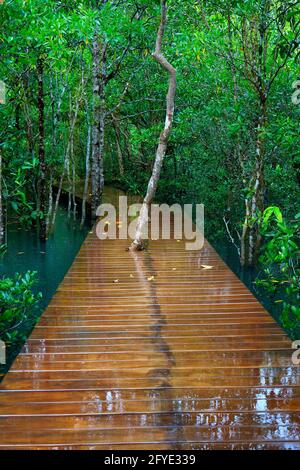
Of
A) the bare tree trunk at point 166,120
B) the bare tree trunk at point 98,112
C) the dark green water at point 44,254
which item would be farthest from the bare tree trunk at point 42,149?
the bare tree trunk at point 166,120

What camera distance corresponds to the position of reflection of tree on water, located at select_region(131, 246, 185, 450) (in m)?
2.19

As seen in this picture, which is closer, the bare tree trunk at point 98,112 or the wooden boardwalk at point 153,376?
the wooden boardwalk at point 153,376

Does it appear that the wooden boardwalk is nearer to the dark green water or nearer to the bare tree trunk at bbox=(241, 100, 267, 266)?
the bare tree trunk at bbox=(241, 100, 267, 266)

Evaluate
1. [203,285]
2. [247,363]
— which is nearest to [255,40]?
[203,285]

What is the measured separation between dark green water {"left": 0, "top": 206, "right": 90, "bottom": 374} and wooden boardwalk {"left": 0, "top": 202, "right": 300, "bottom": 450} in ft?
9.58

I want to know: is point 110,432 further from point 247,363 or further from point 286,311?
point 286,311

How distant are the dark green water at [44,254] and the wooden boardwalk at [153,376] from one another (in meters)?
2.92

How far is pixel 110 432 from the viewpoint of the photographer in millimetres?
2182

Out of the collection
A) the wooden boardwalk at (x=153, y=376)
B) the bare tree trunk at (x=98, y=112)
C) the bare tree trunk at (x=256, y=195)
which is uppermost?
the bare tree trunk at (x=98, y=112)

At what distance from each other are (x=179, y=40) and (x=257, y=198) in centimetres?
275

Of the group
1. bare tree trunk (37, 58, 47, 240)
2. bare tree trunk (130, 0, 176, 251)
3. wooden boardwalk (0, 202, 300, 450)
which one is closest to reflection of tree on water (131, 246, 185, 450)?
wooden boardwalk (0, 202, 300, 450)

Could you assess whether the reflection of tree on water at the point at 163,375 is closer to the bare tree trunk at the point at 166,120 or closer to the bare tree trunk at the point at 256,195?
the bare tree trunk at the point at 166,120

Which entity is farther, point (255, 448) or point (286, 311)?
point (286, 311)

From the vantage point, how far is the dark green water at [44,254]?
7902mm
